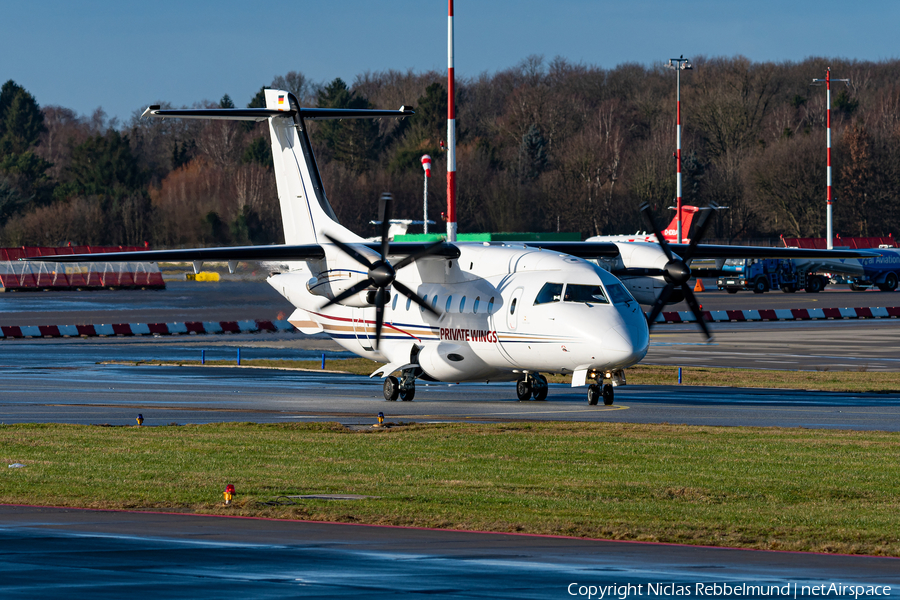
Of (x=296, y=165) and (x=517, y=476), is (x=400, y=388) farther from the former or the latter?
(x=517, y=476)

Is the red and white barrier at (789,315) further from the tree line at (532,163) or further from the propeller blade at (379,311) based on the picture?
the tree line at (532,163)

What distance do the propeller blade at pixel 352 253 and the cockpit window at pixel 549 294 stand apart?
4125 millimetres

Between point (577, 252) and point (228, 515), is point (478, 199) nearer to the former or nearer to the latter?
point (577, 252)

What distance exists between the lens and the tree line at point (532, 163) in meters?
116

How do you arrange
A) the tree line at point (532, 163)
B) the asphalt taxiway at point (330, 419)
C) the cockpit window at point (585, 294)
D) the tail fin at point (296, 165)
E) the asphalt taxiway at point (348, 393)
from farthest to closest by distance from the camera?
the tree line at point (532, 163)
the tail fin at point (296, 165)
the cockpit window at point (585, 294)
the asphalt taxiway at point (348, 393)
the asphalt taxiway at point (330, 419)

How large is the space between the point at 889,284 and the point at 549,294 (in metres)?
60.5

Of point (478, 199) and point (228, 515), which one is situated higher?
point (478, 199)

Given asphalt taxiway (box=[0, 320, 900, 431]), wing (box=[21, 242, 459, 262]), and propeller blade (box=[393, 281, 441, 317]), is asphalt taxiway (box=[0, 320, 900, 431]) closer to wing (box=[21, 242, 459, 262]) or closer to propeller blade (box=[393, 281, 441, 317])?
propeller blade (box=[393, 281, 441, 317])

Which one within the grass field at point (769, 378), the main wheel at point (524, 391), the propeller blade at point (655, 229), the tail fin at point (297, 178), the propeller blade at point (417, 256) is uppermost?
the tail fin at point (297, 178)

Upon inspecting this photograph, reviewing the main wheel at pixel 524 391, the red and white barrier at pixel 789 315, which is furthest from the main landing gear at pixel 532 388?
the red and white barrier at pixel 789 315

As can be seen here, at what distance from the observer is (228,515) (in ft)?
45.1

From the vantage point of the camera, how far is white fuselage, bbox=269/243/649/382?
26281mm

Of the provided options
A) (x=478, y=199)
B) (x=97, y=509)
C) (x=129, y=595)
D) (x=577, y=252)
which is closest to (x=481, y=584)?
(x=129, y=595)

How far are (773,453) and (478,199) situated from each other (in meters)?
112
